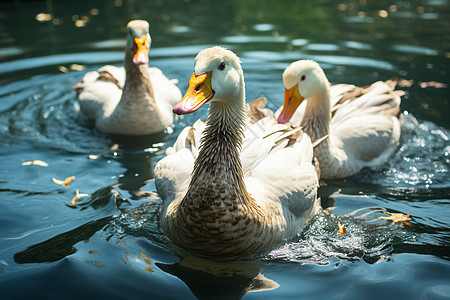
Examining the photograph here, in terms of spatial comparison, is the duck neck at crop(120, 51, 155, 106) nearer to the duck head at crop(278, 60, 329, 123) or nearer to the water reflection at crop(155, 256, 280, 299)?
the duck head at crop(278, 60, 329, 123)

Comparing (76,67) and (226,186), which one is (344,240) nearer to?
(226,186)

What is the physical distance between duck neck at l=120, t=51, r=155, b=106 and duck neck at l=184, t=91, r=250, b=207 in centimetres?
301

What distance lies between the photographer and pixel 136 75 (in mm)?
7402

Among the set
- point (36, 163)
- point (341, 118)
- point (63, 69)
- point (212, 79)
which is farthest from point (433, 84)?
point (63, 69)

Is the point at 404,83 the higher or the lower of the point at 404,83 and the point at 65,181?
the higher

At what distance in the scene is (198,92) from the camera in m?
4.11

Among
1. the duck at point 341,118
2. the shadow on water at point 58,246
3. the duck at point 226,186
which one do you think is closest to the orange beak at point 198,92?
the duck at point 226,186

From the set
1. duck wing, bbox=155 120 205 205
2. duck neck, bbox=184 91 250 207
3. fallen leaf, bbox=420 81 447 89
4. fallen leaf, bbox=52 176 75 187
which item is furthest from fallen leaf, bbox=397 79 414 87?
fallen leaf, bbox=52 176 75 187

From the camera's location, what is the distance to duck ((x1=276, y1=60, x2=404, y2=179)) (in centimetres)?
627

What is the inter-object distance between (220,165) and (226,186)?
19 cm

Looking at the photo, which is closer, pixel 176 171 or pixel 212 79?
pixel 212 79

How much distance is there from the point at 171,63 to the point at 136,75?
286 cm

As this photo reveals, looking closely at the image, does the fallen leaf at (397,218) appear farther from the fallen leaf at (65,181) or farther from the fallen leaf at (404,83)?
the fallen leaf at (404,83)

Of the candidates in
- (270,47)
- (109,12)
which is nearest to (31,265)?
(270,47)
